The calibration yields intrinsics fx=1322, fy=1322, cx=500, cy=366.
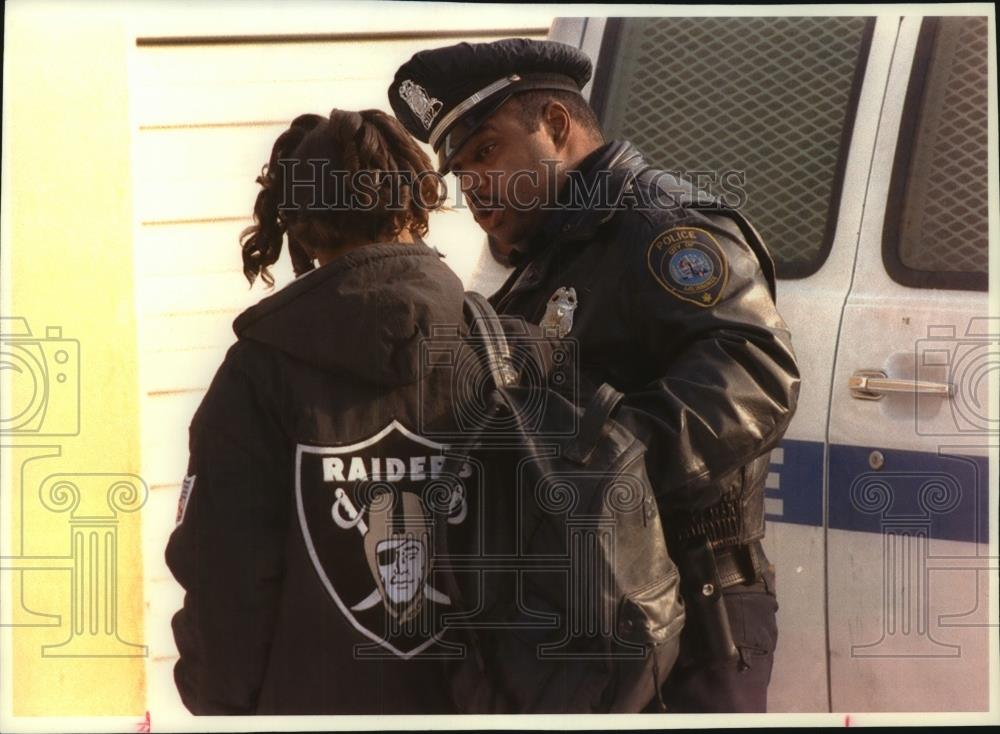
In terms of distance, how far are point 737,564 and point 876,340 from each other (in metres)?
0.58

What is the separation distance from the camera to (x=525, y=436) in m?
2.62

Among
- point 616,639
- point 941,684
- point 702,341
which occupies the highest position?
point 702,341

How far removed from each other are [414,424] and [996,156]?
142 cm

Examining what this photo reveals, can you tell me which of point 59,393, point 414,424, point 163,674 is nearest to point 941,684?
point 414,424

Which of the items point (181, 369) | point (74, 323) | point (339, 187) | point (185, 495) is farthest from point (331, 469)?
point (74, 323)

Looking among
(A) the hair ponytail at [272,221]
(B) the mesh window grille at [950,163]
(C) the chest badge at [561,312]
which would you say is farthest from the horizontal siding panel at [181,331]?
(B) the mesh window grille at [950,163]

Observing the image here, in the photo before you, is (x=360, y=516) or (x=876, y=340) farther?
(x=876, y=340)

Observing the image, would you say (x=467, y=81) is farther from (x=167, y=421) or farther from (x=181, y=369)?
(x=167, y=421)

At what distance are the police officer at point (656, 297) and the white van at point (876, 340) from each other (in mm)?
174

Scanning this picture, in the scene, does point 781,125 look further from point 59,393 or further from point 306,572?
point 59,393

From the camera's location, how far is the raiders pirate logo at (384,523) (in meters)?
2.64

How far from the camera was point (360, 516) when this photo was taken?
2.67m

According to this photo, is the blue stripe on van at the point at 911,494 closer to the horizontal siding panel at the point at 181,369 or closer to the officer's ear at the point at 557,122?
the officer's ear at the point at 557,122

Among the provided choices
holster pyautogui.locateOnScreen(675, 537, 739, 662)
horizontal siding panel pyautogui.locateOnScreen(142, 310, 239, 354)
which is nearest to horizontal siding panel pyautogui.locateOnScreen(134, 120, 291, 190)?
horizontal siding panel pyautogui.locateOnScreen(142, 310, 239, 354)
